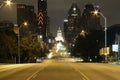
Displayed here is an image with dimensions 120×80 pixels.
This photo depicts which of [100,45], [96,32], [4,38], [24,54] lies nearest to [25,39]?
[24,54]

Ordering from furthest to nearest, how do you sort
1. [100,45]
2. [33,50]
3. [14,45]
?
1. [100,45]
2. [33,50]
3. [14,45]

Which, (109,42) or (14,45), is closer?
(14,45)

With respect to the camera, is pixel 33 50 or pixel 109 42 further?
pixel 109 42

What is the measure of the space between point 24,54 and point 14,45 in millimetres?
14276

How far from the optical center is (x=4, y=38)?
92188 mm

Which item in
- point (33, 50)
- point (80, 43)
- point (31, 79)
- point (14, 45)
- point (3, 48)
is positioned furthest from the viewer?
point (80, 43)

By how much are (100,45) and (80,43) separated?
1296cm

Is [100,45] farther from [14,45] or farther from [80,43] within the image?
[14,45]

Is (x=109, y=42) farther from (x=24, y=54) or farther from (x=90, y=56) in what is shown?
(x=24, y=54)

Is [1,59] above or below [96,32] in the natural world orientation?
below

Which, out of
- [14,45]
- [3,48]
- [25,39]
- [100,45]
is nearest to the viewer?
[3,48]

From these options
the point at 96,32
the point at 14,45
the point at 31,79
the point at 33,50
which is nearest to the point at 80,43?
the point at 96,32

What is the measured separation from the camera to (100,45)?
13412 centimetres

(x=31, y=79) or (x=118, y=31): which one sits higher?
(x=118, y=31)
